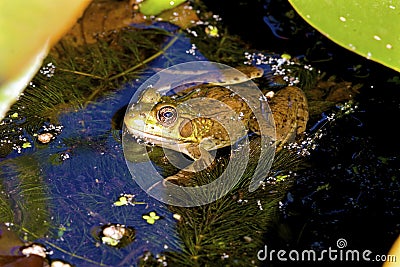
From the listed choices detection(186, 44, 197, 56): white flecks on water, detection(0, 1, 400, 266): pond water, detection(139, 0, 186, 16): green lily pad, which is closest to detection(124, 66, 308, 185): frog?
detection(0, 1, 400, 266): pond water

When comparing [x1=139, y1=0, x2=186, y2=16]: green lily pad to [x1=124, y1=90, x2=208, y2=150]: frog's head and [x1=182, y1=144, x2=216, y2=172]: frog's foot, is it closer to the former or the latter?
[x1=124, y1=90, x2=208, y2=150]: frog's head

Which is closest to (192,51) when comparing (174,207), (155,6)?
(155,6)

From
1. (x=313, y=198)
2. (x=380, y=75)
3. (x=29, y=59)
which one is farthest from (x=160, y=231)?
(x=380, y=75)

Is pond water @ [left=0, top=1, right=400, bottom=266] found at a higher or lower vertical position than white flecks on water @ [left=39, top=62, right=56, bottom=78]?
lower

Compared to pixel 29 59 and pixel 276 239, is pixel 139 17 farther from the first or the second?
pixel 276 239

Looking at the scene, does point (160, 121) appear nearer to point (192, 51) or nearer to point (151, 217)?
point (151, 217)

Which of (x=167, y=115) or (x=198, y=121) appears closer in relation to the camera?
(x=167, y=115)

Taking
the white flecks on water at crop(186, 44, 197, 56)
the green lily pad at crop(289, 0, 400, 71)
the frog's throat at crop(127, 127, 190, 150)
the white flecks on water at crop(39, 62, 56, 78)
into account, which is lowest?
the frog's throat at crop(127, 127, 190, 150)
